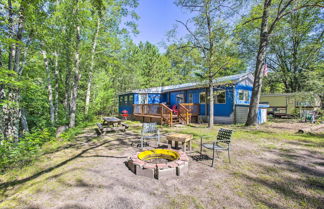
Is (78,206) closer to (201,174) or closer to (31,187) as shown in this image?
(31,187)

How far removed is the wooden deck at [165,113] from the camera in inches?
428

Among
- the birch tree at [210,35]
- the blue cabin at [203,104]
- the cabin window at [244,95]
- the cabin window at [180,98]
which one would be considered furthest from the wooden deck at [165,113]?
the cabin window at [244,95]

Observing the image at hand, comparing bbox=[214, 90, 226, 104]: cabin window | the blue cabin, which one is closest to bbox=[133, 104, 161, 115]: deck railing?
the blue cabin

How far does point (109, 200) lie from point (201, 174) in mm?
2105

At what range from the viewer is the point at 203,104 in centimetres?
1321

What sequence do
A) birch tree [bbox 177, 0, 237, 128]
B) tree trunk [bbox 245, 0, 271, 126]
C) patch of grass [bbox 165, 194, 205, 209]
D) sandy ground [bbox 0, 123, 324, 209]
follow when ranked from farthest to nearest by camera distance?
tree trunk [bbox 245, 0, 271, 126], birch tree [bbox 177, 0, 237, 128], sandy ground [bbox 0, 123, 324, 209], patch of grass [bbox 165, 194, 205, 209]

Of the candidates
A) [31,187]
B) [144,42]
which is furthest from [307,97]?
[144,42]

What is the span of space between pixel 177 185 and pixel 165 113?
28.6 feet

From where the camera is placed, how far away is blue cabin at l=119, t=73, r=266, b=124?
11.3 meters

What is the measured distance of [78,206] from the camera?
2.33m

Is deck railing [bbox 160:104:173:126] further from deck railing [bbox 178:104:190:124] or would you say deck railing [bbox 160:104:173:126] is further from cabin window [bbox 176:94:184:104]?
cabin window [bbox 176:94:184:104]

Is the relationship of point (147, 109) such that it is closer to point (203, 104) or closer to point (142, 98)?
point (142, 98)

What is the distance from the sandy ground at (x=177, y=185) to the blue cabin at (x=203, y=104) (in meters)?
6.41

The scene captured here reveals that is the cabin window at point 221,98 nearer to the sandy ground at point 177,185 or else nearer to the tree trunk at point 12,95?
the sandy ground at point 177,185
